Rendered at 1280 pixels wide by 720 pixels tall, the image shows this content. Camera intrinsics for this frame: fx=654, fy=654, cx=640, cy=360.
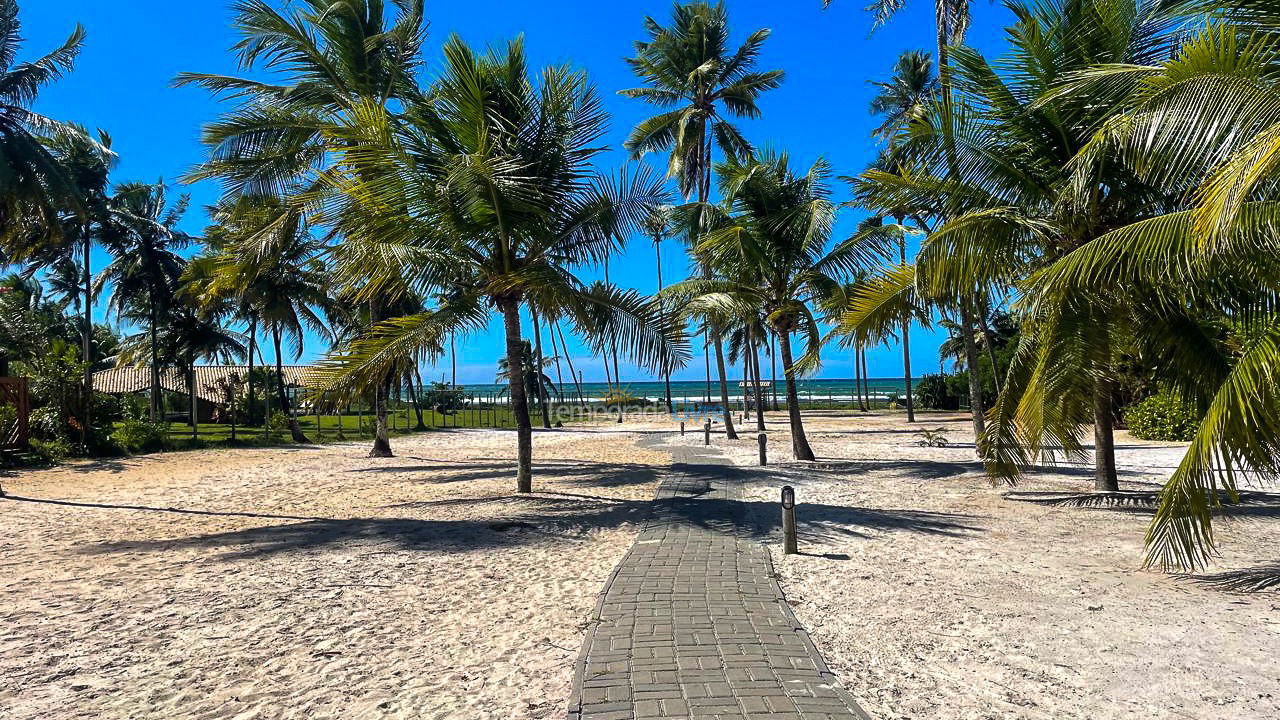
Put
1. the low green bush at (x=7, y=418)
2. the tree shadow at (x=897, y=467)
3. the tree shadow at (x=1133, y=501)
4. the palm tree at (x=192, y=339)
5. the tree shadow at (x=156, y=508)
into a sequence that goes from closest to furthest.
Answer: the tree shadow at (x=1133, y=501)
the tree shadow at (x=156, y=508)
the tree shadow at (x=897, y=467)
the low green bush at (x=7, y=418)
the palm tree at (x=192, y=339)

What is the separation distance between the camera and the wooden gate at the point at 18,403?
16.0 m

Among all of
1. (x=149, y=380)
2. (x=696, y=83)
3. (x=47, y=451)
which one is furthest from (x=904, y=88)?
(x=149, y=380)

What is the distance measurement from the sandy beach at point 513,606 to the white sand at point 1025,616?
0.02 meters

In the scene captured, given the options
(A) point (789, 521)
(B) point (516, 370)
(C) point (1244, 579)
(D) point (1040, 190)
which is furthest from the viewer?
(B) point (516, 370)

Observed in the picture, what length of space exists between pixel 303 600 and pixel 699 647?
130 inches

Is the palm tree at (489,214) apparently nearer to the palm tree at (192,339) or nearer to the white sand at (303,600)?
the white sand at (303,600)

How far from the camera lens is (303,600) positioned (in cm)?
532

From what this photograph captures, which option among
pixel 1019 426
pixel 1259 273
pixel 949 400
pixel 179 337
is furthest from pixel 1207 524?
pixel 949 400

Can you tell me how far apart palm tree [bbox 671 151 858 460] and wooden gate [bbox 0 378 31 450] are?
53.6 ft

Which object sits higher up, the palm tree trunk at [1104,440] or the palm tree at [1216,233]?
the palm tree at [1216,233]

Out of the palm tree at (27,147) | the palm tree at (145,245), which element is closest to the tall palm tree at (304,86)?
the palm tree at (27,147)

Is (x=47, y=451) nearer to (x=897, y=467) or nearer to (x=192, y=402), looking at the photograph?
(x=192, y=402)

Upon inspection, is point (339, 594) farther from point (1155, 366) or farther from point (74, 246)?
point (74, 246)

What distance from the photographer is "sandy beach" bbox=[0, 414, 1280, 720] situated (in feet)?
11.9
